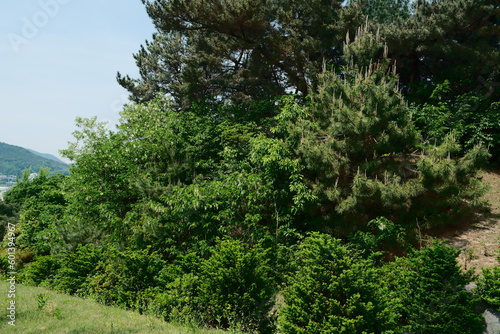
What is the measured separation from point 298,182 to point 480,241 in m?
5.53

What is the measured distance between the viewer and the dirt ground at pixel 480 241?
8.71 meters

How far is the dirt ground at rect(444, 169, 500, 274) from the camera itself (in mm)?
8711

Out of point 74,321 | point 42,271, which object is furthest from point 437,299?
point 42,271

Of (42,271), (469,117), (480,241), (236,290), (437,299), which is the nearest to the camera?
(437,299)

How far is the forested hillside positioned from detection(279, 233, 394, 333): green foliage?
30 millimetres

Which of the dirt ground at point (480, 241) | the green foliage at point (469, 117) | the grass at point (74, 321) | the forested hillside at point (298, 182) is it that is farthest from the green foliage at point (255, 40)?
the grass at point (74, 321)

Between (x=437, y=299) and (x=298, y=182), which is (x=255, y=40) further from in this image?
(x=437, y=299)

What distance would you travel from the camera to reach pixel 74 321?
5934mm

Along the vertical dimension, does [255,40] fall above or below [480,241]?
above

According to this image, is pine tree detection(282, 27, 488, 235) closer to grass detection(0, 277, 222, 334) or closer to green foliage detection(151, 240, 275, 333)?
green foliage detection(151, 240, 275, 333)

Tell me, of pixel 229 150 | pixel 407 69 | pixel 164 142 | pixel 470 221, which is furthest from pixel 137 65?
pixel 470 221

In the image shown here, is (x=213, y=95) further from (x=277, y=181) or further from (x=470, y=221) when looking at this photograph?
(x=470, y=221)

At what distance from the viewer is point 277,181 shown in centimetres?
1081

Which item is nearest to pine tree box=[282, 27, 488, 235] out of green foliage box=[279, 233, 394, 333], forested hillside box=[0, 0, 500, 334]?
forested hillside box=[0, 0, 500, 334]
